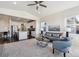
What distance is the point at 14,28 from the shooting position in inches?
152

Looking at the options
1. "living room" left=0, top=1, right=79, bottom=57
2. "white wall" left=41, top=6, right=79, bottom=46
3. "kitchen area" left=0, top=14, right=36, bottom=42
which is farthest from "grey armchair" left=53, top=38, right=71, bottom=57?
"kitchen area" left=0, top=14, right=36, bottom=42

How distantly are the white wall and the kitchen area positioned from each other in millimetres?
877

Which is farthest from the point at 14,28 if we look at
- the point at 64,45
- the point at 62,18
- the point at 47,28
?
the point at 64,45

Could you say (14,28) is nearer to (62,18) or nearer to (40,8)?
(40,8)

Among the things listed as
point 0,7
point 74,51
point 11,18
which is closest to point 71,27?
point 74,51

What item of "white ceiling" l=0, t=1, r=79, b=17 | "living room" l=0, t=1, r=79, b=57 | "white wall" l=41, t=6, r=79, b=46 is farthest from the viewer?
"white ceiling" l=0, t=1, r=79, b=17

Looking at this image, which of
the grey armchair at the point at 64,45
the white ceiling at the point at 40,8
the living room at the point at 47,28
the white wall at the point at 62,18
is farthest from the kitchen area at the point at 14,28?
the grey armchair at the point at 64,45

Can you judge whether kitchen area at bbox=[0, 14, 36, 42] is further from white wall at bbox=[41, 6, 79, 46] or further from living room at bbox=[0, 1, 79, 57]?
white wall at bbox=[41, 6, 79, 46]

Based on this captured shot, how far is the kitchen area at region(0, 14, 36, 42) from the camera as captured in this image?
3.81 meters

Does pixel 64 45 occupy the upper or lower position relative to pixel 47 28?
lower

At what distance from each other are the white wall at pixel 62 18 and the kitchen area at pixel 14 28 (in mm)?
877

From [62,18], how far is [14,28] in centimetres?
218

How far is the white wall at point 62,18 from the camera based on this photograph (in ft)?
9.71

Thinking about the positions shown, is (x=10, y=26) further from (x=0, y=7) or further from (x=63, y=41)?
(x=63, y=41)
